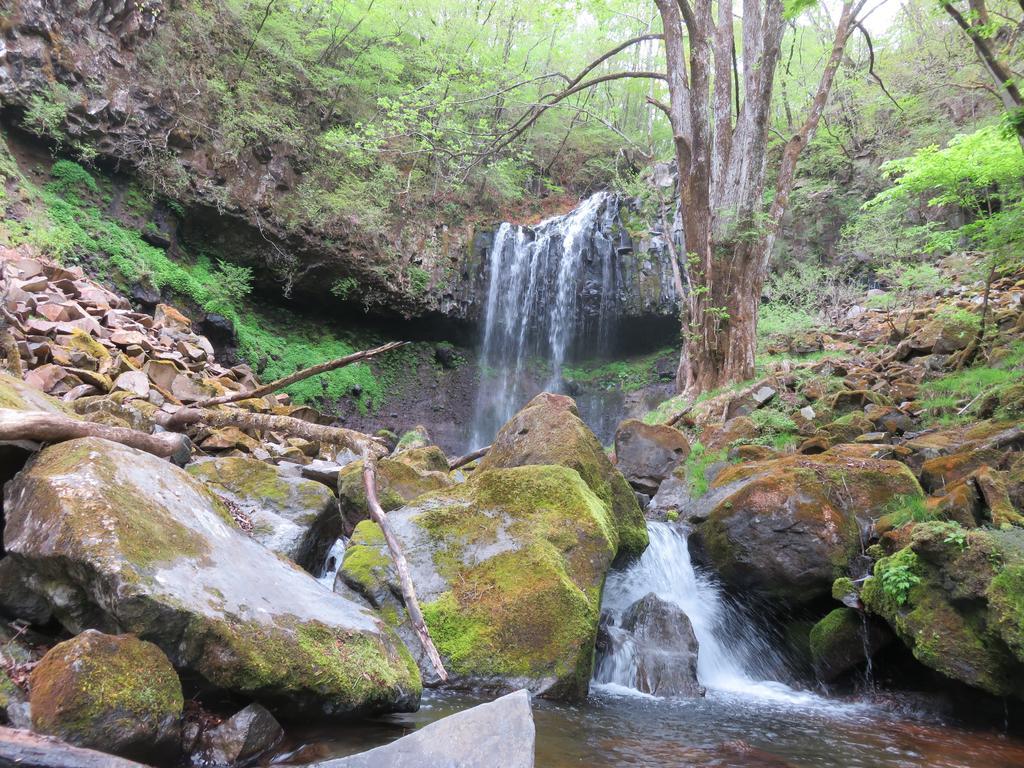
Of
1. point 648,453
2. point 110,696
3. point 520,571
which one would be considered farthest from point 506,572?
point 648,453

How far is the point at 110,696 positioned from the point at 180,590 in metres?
0.47

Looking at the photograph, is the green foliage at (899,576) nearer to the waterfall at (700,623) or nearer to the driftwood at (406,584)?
the waterfall at (700,623)

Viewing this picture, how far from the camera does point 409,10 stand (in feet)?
59.7

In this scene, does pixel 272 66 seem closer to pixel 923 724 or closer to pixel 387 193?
pixel 387 193

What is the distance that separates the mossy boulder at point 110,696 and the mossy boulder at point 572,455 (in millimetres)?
3357

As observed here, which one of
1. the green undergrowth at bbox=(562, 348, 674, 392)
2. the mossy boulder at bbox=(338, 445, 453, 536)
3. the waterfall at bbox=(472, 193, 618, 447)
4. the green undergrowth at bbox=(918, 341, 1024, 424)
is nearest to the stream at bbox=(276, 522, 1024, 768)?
the mossy boulder at bbox=(338, 445, 453, 536)

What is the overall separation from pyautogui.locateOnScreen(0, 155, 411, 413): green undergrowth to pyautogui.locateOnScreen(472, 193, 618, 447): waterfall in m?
3.05

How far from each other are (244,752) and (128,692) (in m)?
0.52

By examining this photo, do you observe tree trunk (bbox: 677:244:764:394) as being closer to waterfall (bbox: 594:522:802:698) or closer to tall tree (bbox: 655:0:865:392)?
tall tree (bbox: 655:0:865:392)

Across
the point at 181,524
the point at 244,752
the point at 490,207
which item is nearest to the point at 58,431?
the point at 181,524

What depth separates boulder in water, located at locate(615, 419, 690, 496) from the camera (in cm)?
814

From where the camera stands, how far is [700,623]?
17.1 feet

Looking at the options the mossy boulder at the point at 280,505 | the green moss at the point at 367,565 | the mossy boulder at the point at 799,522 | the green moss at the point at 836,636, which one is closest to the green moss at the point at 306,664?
the green moss at the point at 367,565

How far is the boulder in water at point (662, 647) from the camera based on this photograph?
4.28 metres
